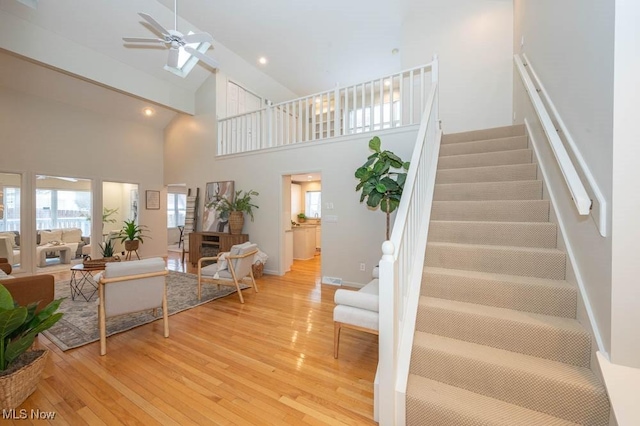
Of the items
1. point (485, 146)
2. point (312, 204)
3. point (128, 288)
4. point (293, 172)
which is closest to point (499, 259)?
point (485, 146)

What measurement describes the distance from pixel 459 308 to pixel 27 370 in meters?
3.06

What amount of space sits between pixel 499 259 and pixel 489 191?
92cm

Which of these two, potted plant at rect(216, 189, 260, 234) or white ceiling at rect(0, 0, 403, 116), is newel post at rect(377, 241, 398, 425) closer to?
potted plant at rect(216, 189, 260, 234)

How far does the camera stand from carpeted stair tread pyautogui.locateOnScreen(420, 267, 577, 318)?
Result: 170 cm

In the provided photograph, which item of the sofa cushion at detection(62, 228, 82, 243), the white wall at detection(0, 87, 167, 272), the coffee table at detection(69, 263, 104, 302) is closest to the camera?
the coffee table at detection(69, 263, 104, 302)

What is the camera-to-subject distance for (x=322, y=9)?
473 cm

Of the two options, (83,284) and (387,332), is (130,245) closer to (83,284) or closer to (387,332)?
(83,284)

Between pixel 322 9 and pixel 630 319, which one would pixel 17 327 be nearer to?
pixel 630 319

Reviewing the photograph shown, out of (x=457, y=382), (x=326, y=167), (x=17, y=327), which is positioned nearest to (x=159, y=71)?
(x=326, y=167)

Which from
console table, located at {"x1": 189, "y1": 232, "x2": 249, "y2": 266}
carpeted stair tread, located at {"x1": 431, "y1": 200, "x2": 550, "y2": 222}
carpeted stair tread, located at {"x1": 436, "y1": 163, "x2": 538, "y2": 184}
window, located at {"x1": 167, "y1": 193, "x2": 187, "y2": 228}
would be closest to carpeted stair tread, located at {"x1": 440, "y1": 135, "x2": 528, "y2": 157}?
carpeted stair tread, located at {"x1": 436, "y1": 163, "x2": 538, "y2": 184}

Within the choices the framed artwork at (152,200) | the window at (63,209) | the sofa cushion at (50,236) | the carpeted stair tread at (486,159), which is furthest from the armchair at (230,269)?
the sofa cushion at (50,236)

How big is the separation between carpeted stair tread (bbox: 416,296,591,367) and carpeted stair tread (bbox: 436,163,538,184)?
1604 millimetres

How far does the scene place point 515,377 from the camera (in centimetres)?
142

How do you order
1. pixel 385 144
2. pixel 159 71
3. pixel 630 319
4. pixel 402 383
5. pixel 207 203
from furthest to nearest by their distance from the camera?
pixel 207 203, pixel 159 71, pixel 385 144, pixel 402 383, pixel 630 319
